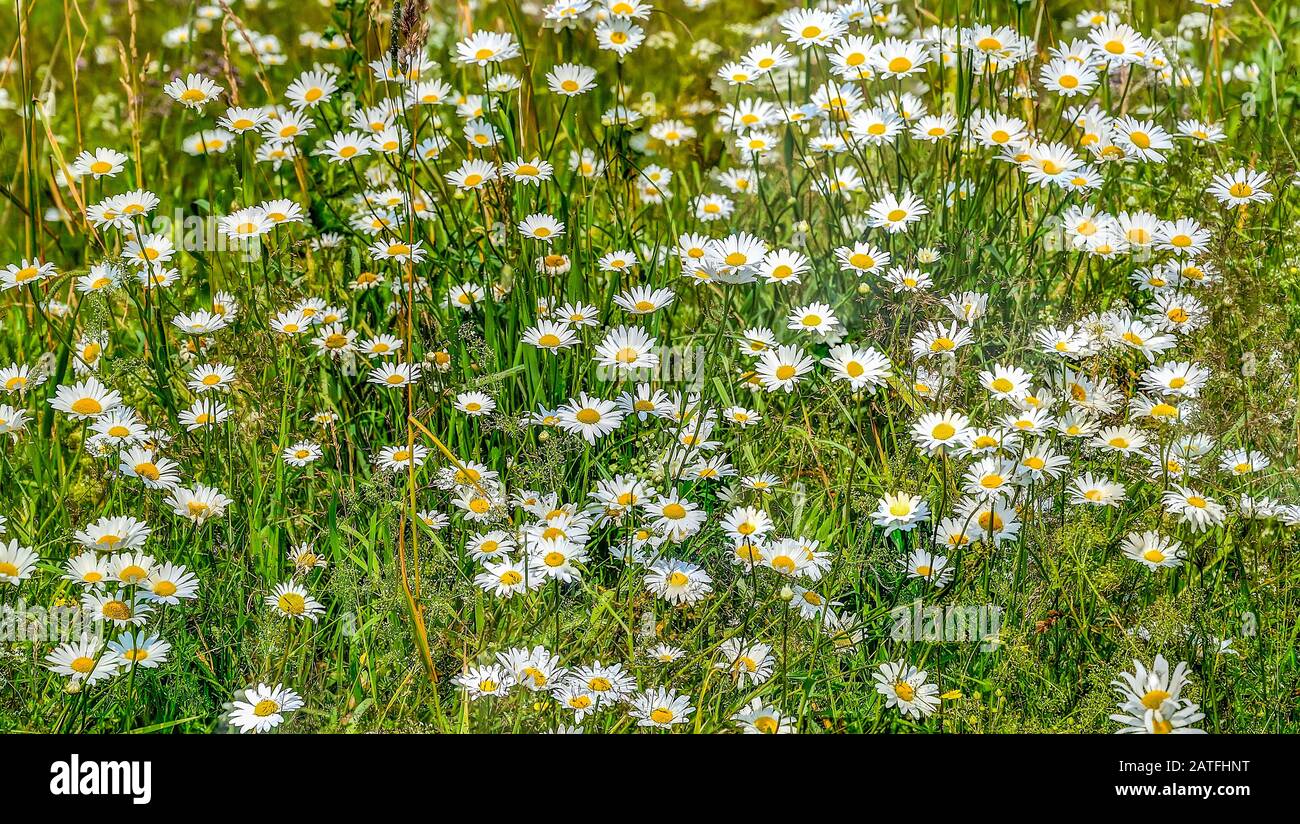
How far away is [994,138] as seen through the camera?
223 centimetres

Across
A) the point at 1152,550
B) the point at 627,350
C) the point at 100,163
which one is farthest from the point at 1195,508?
the point at 100,163

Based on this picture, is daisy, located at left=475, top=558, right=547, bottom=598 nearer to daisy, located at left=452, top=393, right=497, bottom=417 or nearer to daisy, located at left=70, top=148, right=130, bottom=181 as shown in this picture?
daisy, located at left=452, top=393, right=497, bottom=417

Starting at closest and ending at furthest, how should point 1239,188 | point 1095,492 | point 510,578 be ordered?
point 510,578 → point 1095,492 → point 1239,188

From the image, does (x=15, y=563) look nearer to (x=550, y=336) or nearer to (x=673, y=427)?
(x=550, y=336)

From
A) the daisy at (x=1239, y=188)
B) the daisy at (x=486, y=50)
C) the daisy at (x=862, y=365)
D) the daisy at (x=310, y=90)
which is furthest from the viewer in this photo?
the daisy at (x=310, y=90)

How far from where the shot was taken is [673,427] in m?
2.03

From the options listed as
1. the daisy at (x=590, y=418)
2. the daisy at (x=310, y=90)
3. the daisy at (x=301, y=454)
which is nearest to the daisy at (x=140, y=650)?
the daisy at (x=301, y=454)

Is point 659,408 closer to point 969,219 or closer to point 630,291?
point 630,291

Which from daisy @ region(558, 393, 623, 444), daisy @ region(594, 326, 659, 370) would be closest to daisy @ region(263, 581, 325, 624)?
daisy @ region(558, 393, 623, 444)

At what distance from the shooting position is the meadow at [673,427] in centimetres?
171

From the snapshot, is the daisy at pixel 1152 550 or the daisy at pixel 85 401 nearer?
the daisy at pixel 1152 550

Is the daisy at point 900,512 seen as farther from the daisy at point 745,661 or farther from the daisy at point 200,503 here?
the daisy at point 200,503
